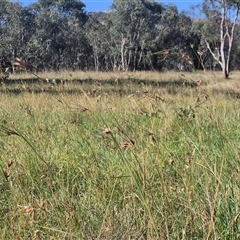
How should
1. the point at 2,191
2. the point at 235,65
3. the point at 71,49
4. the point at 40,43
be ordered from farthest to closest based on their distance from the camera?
the point at 235,65 → the point at 71,49 → the point at 40,43 → the point at 2,191

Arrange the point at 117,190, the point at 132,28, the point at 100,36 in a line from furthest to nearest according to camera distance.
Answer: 1. the point at 100,36
2. the point at 132,28
3. the point at 117,190

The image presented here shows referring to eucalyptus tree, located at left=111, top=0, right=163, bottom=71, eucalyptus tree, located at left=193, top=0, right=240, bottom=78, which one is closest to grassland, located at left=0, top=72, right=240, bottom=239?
eucalyptus tree, located at left=193, top=0, right=240, bottom=78

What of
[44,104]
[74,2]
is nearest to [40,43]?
[74,2]

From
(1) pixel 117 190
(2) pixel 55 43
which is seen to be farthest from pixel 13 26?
(1) pixel 117 190

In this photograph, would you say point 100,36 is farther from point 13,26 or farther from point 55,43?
point 13,26

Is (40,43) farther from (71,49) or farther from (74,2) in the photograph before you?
(74,2)

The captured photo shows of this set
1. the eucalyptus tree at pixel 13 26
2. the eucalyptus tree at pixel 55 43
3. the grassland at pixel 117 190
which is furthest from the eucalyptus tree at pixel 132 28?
the grassland at pixel 117 190

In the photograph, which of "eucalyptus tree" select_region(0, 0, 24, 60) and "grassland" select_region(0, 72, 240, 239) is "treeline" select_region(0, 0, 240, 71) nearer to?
"eucalyptus tree" select_region(0, 0, 24, 60)

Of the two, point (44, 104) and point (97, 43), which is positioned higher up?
point (97, 43)

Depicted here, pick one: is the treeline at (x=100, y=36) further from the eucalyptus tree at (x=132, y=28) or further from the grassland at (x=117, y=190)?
the grassland at (x=117, y=190)

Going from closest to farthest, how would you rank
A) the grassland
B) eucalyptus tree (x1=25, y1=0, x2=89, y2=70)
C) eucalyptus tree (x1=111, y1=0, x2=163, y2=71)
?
the grassland
eucalyptus tree (x1=25, y1=0, x2=89, y2=70)
eucalyptus tree (x1=111, y1=0, x2=163, y2=71)

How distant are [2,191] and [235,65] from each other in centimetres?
4054

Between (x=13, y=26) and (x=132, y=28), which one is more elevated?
(x=132, y=28)

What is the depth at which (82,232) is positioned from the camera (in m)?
1.24
